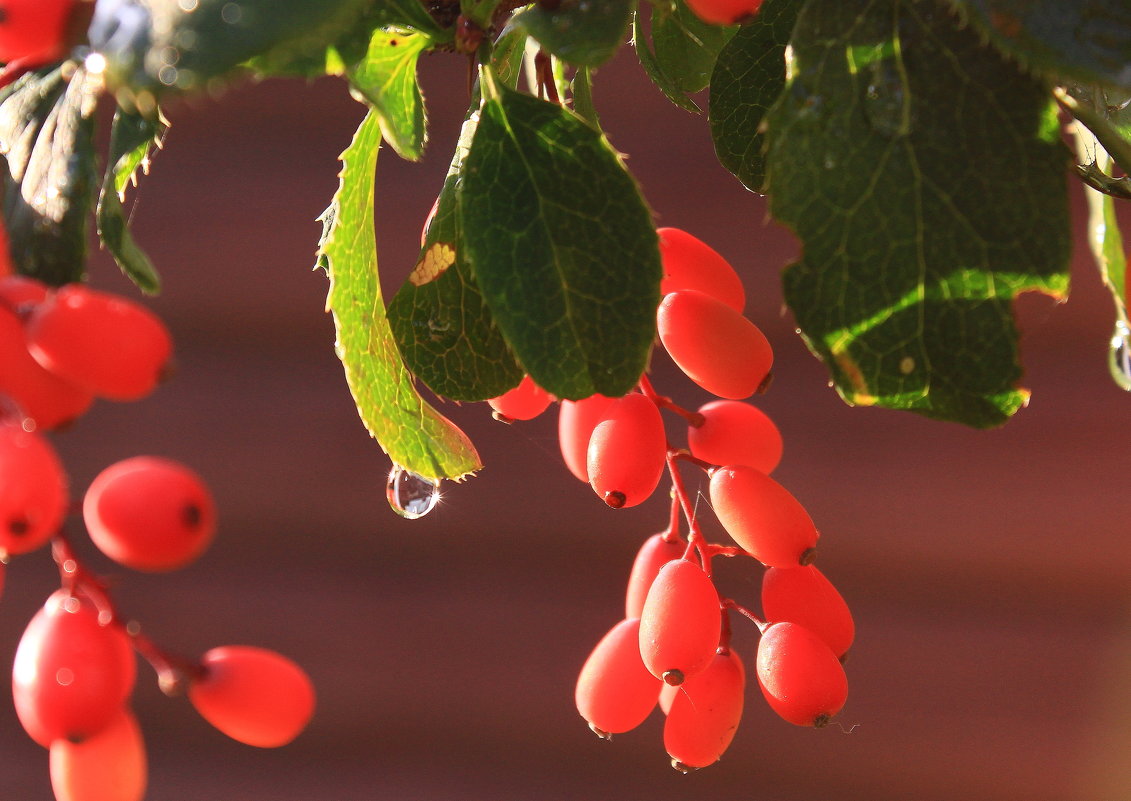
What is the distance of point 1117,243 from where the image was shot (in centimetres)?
40

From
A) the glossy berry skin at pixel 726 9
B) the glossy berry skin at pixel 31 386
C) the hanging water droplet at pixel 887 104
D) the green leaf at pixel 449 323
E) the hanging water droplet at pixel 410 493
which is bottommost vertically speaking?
the hanging water droplet at pixel 410 493

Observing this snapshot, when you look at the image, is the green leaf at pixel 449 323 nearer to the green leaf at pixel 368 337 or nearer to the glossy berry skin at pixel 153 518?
the green leaf at pixel 368 337

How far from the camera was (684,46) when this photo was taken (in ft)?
1.48

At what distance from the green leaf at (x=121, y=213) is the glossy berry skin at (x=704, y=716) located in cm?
23

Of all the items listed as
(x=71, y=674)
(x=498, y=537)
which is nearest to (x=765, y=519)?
(x=71, y=674)

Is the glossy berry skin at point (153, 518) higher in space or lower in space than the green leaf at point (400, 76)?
lower

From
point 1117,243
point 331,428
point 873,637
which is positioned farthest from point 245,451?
point 1117,243

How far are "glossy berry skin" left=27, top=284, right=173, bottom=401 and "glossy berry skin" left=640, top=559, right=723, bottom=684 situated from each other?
20cm

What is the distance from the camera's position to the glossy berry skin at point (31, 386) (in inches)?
8.6

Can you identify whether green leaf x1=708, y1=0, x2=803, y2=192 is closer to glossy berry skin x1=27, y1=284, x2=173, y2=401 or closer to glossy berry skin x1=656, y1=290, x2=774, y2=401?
glossy berry skin x1=656, y1=290, x2=774, y2=401

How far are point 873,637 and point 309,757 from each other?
2.64ft

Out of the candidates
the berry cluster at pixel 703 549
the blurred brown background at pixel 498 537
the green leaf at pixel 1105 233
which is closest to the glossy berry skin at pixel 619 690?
the berry cluster at pixel 703 549

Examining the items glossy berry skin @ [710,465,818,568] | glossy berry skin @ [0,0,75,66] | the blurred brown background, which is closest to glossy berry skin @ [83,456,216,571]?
glossy berry skin @ [0,0,75,66]

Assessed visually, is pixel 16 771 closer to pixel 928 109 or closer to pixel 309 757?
pixel 309 757
